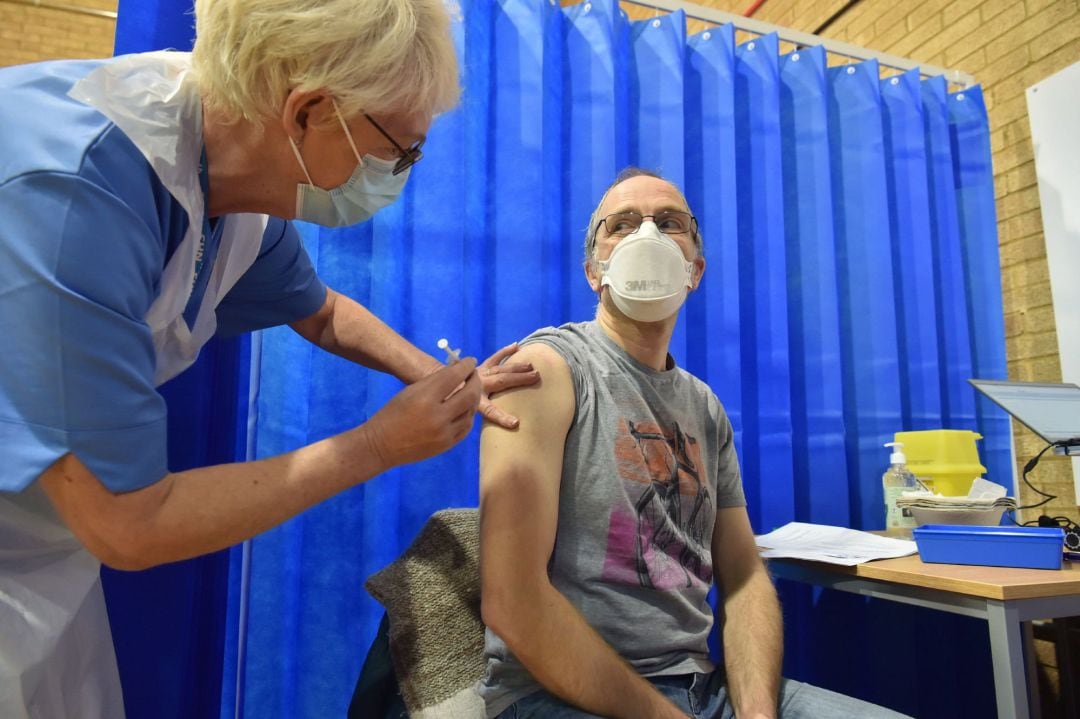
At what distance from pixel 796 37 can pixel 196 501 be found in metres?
2.11

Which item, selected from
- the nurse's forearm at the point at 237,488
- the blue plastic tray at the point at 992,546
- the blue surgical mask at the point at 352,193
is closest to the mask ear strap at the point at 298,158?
the blue surgical mask at the point at 352,193

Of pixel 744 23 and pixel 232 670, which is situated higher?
pixel 744 23

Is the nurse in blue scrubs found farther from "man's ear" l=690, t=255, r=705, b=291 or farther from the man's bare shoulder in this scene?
"man's ear" l=690, t=255, r=705, b=291

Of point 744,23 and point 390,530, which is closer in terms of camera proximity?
point 390,530

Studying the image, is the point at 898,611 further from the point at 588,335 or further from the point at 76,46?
the point at 76,46

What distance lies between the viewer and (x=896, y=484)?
1716 millimetres

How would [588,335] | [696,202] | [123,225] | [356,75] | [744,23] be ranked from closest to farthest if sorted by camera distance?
[123,225], [356,75], [588,335], [696,202], [744,23]

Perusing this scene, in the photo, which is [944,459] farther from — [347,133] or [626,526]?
[347,133]

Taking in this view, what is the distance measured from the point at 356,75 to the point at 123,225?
0.29m

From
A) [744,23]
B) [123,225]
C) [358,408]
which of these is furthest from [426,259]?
[744,23]

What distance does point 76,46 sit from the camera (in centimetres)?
409

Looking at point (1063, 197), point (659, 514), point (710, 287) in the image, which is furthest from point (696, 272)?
point (1063, 197)

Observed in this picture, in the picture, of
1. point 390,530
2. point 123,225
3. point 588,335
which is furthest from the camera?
point 390,530

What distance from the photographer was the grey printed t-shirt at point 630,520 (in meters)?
0.99
